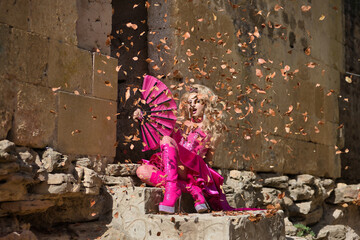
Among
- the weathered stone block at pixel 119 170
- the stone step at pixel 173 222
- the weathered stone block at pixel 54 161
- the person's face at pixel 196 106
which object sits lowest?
the stone step at pixel 173 222

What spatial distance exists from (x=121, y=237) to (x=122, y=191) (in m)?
0.34

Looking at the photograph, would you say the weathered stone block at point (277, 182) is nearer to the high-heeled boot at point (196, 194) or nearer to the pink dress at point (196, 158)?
the pink dress at point (196, 158)

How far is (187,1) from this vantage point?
4.95 metres

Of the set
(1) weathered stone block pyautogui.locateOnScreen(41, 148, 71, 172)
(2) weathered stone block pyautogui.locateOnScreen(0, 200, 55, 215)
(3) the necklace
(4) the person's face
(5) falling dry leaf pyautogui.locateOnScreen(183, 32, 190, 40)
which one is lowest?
(2) weathered stone block pyautogui.locateOnScreen(0, 200, 55, 215)

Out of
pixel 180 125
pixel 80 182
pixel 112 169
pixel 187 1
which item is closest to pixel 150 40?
pixel 187 1

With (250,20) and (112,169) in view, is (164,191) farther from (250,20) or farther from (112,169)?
(250,20)

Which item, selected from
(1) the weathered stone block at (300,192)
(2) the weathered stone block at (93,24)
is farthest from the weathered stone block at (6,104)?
(1) the weathered stone block at (300,192)

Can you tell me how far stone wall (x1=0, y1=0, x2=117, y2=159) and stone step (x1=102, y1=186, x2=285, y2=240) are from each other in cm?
50

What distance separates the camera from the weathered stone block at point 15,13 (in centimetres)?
342

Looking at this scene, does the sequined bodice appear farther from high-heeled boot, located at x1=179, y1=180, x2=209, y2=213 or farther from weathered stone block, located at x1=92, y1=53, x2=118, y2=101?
weathered stone block, located at x1=92, y1=53, x2=118, y2=101

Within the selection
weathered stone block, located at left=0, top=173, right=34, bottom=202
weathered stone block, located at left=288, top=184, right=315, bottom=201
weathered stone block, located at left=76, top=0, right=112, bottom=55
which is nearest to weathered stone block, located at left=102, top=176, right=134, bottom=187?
weathered stone block, located at left=0, top=173, right=34, bottom=202

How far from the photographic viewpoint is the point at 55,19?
3785mm

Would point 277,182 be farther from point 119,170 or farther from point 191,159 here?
point 119,170

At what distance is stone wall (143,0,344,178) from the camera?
4844 mm
